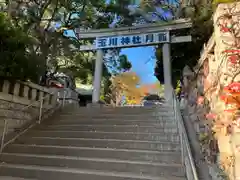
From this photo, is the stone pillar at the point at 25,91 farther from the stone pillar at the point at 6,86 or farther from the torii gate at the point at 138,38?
the torii gate at the point at 138,38

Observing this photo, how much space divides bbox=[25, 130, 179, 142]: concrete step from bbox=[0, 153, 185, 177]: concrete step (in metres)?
0.90

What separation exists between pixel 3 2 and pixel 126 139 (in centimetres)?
845

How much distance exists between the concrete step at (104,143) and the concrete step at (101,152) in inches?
8.2

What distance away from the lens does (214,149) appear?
3.23 m

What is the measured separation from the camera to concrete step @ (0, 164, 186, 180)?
3.28 metres

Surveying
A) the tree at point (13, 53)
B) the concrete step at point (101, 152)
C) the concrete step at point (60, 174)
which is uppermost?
the tree at point (13, 53)

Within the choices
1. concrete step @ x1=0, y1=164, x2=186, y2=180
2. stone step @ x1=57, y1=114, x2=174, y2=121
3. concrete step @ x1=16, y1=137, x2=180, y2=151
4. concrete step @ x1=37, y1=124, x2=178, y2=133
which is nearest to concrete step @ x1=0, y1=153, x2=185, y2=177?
concrete step @ x1=0, y1=164, x2=186, y2=180

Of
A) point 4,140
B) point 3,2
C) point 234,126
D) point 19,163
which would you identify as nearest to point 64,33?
point 3,2

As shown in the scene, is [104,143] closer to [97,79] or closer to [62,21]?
[97,79]

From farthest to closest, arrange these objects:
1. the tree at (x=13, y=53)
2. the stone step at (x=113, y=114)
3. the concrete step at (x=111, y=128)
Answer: the stone step at (x=113, y=114)
the concrete step at (x=111, y=128)
the tree at (x=13, y=53)

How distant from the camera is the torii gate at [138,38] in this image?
8398 mm

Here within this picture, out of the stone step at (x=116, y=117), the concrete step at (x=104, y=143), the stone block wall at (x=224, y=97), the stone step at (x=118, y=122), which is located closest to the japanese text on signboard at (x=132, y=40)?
the stone step at (x=116, y=117)

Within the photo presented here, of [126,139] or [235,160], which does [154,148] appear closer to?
[126,139]

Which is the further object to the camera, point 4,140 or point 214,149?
point 4,140
